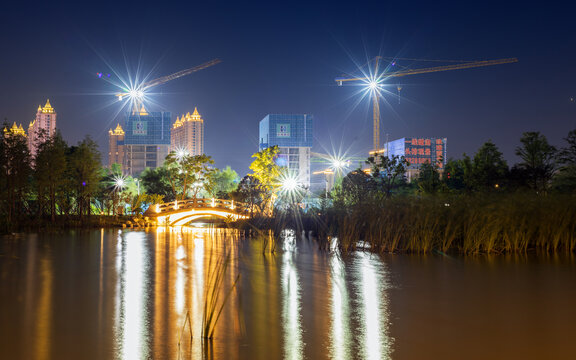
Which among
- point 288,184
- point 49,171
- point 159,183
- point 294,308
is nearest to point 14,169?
point 49,171

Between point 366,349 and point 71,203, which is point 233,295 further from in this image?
point 71,203

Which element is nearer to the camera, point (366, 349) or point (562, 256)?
point (366, 349)

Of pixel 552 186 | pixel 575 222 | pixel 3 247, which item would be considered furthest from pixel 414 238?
pixel 552 186

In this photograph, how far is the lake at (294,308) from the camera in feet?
22.0

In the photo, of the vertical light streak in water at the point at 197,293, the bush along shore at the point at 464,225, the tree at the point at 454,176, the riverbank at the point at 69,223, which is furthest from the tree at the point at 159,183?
the bush along shore at the point at 464,225

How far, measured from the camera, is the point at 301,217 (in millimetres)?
25156

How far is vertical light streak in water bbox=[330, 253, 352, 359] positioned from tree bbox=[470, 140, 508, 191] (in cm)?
3054

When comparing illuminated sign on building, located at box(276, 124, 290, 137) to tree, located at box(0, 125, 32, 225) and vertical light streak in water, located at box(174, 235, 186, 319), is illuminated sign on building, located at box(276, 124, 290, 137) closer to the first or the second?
tree, located at box(0, 125, 32, 225)

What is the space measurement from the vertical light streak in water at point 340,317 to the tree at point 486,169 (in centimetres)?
3054

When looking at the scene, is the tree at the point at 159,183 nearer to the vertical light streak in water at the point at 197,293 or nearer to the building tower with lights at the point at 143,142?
the vertical light streak in water at the point at 197,293

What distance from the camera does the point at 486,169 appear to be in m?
41.4

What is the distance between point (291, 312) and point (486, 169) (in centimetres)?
3654

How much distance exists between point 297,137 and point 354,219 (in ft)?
513

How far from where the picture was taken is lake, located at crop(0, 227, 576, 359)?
22.0 feet
